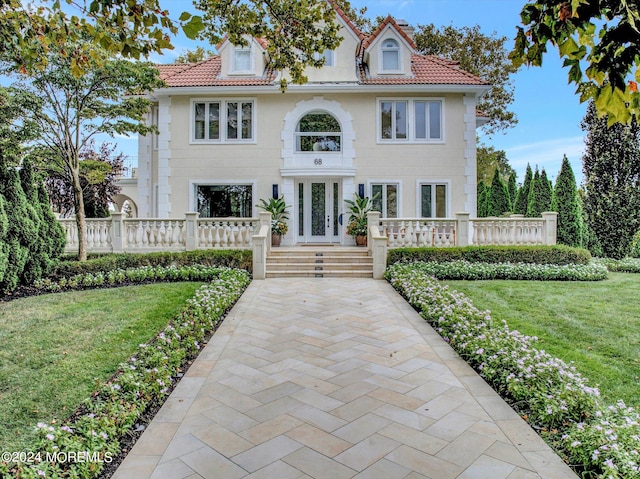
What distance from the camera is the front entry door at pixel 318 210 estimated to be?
Answer: 14.4 m

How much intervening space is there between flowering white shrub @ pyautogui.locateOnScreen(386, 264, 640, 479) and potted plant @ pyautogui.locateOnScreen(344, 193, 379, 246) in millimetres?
7247

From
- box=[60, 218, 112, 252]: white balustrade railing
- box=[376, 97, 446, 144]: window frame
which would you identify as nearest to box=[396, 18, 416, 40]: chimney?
box=[376, 97, 446, 144]: window frame

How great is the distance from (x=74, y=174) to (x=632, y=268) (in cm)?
1627

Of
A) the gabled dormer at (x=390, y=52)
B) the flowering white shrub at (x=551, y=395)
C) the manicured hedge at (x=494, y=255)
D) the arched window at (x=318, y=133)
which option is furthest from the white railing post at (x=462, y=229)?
the flowering white shrub at (x=551, y=395)

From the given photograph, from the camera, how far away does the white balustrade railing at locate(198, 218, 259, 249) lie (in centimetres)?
→ 1198

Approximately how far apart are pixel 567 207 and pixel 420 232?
6.19 m

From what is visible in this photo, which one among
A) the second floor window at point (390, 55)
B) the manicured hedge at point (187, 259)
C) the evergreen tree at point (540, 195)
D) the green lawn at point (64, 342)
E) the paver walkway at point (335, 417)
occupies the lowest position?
the paver walkway at point (335, 417)

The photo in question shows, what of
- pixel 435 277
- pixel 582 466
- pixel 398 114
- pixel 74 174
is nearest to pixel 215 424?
pixel 582 466

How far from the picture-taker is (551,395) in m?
3.44

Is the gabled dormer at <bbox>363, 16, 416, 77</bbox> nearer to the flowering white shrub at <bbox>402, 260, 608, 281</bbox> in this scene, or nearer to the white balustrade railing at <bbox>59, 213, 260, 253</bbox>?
the white balustrade railing at <bbox>59, 213, 260, 253</bbox>

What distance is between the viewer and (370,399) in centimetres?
377

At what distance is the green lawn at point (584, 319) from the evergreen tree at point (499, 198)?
33.6 ft

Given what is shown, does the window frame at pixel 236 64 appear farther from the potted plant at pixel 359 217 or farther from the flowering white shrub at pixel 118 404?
the flowering white shrub at pixel 118 404

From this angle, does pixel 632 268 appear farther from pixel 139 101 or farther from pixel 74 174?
pixel 74 174
